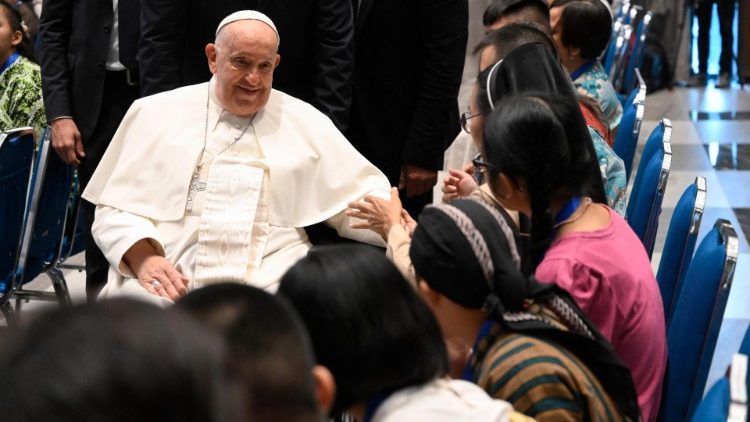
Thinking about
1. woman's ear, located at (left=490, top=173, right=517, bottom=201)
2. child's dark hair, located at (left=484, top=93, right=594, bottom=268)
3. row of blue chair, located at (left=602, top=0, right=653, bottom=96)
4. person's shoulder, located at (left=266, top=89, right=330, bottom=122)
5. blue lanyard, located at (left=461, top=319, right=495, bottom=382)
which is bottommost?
row of blue chair, located at (left=602, top=0, right=653, bottom=96)

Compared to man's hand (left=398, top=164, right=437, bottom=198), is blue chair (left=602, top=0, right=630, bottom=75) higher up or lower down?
lower down

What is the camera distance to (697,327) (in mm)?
2297

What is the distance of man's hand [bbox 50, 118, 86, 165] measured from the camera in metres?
3.95

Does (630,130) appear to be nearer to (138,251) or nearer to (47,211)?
(138,251)

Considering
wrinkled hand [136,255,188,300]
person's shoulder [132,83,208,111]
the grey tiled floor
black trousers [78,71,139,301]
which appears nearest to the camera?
wrinkled hand [136,255,188,300]

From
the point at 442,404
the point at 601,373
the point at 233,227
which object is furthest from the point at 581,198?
the point at 233,227

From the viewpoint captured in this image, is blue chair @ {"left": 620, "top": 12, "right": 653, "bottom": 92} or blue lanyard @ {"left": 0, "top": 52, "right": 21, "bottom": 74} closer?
blue lanyard @ {"left": 0, "top": 52, "right": 21, "bottom": 74}

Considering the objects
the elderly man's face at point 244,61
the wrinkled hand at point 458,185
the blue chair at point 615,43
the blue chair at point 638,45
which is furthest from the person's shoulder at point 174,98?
the blue chair at point 638,45

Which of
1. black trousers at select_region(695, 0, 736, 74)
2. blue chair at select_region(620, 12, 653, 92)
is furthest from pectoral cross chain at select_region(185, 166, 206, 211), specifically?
black trousers at select_region(695, 0, 736, 74)

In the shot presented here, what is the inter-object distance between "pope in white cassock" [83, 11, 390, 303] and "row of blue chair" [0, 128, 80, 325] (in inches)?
16.0

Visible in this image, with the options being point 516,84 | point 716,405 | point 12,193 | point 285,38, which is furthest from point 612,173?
point 12,193

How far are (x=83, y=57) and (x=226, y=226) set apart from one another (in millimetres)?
1318

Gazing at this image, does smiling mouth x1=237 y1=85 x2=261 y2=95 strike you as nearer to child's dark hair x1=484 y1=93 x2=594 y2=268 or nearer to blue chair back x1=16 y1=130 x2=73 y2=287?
blue chair back x1=16 y1=130 x2=73 y2=287

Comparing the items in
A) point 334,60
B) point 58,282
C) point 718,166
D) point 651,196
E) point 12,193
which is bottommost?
point 718,166
